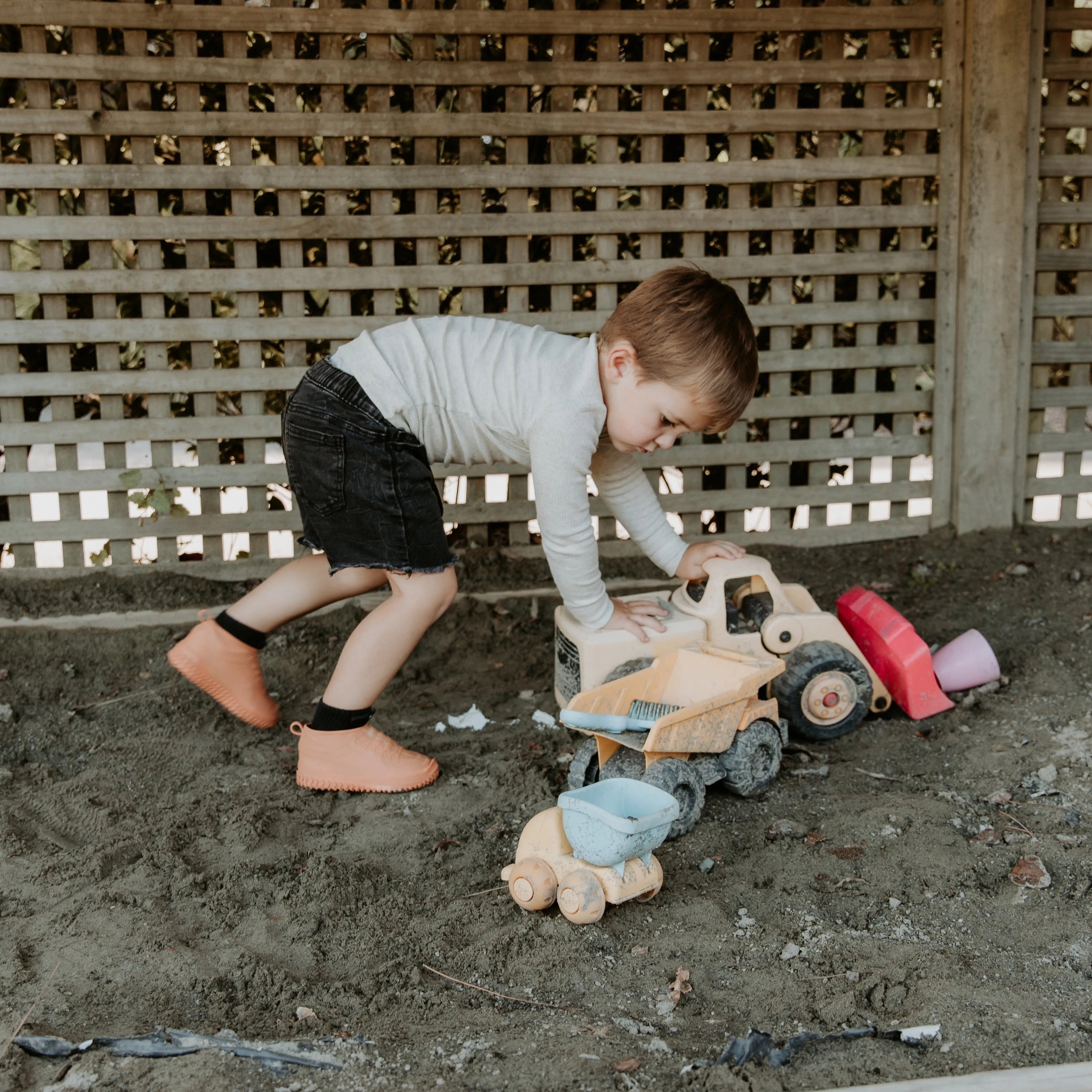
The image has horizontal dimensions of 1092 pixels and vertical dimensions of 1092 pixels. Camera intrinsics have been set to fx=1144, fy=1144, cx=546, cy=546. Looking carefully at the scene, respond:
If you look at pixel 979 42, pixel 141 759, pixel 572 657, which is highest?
pixel 979 42

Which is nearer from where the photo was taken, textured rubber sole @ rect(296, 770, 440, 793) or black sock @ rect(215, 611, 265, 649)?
textured rubber sole @ rect(296, 770, 440, 793)

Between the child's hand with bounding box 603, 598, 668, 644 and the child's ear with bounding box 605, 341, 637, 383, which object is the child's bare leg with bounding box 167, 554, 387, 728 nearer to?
the child's hand with bounding box 603, 598, 668, 644

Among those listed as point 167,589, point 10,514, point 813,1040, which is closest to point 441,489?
point 167,589

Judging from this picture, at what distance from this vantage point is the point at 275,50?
350 cm

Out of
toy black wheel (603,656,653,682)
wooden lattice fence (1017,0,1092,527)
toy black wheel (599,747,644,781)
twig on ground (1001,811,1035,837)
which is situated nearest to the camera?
twig on ground (1001,811,1035,837)

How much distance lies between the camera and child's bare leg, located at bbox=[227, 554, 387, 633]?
Answer: 2787mm

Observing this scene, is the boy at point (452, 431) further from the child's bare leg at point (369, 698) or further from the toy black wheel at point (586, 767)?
the toy black wheel at point (586, 767)

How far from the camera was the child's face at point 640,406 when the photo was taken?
235 cm

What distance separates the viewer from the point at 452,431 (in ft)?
8.32

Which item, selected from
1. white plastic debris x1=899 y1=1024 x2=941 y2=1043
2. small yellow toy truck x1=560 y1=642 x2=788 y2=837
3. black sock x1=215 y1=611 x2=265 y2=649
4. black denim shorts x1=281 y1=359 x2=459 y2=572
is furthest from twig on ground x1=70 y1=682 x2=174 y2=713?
white plastic debris x1=899 y1=1024 x2=941 y2=1043

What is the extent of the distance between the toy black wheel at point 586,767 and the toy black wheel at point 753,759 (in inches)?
10.6

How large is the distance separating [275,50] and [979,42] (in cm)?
224

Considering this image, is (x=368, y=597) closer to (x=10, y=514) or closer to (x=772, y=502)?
(x=10, y=514)

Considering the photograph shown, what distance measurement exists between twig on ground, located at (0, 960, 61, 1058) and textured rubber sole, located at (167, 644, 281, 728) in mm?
965
